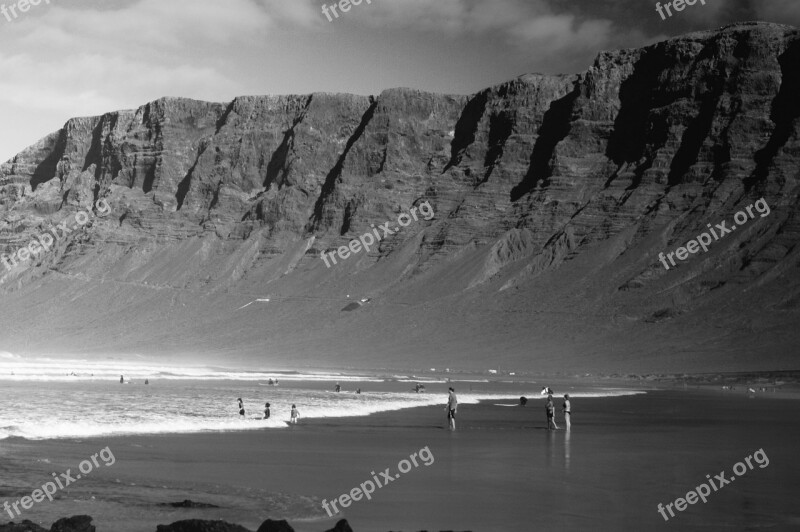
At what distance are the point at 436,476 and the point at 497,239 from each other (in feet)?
441

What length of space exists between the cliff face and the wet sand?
71.9 metres

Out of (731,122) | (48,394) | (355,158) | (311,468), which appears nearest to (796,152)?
(731,122)

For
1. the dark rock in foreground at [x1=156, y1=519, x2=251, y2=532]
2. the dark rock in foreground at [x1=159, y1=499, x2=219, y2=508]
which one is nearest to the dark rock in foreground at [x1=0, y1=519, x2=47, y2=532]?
the dark rock in foreground at [x1=156, y1=519, x2=251, y2=532]

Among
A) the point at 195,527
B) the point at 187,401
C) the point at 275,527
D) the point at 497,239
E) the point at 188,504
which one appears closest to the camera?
the point at 195,527

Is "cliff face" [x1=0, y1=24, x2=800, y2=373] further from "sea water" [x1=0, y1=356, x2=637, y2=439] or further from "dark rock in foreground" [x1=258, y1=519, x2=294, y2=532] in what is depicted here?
"dark rock in foreground" [x1=258, y1=519, x2=294, y2=532]

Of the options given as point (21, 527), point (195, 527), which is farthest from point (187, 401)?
point (195, 527)

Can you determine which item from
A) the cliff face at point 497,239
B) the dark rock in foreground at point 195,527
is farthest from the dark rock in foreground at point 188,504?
the cliff face at point 497,239

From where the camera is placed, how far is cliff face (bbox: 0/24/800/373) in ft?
392

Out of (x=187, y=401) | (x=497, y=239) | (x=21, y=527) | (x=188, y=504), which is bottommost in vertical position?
(x=188, y=504)

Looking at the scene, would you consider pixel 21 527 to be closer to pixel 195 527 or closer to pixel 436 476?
pixel 195 527

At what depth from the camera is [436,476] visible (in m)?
22.9

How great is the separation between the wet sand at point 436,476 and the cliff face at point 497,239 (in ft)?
236

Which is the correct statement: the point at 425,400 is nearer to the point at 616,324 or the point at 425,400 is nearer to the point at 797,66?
the point at 616,324

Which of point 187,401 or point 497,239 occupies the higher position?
point 497,239
